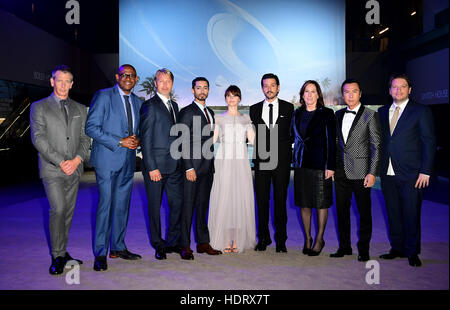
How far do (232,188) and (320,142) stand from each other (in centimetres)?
95

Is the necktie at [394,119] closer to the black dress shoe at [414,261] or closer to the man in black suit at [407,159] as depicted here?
the man in black suit at [407,159]

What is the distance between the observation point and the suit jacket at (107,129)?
130 inches

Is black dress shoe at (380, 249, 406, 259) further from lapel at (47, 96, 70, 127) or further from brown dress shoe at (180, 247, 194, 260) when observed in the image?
lapel at (47, 96, 70, 127)

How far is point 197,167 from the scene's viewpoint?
368 cm

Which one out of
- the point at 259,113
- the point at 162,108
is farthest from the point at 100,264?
the point at 259,113

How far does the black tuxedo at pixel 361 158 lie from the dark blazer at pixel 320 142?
0.33 feet

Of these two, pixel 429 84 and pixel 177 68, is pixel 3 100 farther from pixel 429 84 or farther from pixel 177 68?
pixel 429 84

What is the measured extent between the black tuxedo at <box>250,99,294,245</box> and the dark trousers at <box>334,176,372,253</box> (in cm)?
51

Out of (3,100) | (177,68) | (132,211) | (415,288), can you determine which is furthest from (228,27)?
(415,288)

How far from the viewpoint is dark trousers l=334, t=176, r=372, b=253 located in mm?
3576

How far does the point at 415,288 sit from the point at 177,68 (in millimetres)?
10598

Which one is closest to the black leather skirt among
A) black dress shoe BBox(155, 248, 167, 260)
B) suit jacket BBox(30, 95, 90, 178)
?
black dress shoe BBox(155, 248, 167, 260)

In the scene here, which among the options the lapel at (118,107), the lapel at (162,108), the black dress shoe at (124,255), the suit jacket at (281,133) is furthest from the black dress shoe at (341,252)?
the lapel at (118,107)

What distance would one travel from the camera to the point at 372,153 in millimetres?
3537
